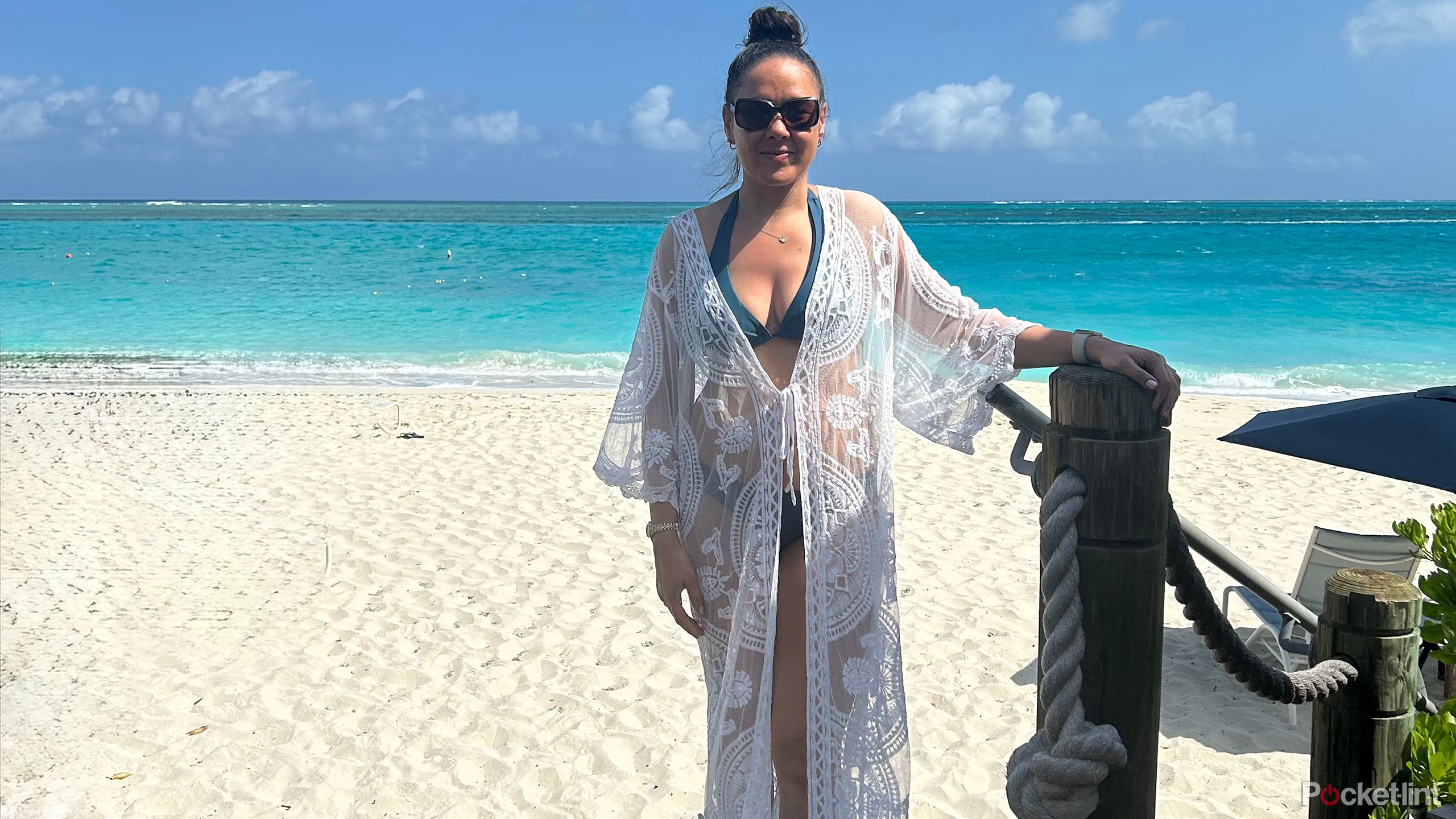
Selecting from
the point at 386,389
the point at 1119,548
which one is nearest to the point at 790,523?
the point at 1119,548

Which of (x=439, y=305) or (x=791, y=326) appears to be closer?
(x=791, y=326)

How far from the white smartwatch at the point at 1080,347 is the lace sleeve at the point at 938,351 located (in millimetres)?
363

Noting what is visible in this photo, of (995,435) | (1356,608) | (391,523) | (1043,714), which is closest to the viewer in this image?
(1043,714)

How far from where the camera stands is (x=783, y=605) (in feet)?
7.13

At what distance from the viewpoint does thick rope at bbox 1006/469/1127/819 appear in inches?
56.7

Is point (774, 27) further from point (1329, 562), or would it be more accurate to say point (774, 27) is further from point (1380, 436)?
point (1329, 562)

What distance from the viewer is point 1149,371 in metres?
1.47

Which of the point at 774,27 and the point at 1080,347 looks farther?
the point at 774,27

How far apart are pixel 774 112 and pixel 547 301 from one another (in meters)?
24.6

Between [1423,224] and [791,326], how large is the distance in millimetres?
67951

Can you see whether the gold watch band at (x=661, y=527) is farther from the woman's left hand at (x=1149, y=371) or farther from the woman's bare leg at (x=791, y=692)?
→ the woman's left hand at (x=1149, y=371)

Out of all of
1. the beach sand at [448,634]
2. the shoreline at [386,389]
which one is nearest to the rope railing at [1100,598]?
the beach sand at [448,634]

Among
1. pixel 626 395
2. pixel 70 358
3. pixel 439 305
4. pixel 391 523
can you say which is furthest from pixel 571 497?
pixel 439 305

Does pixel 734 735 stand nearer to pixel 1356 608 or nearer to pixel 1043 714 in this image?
pixel 1043 714
